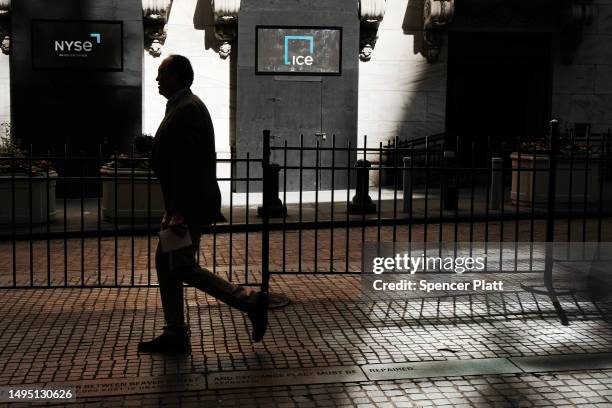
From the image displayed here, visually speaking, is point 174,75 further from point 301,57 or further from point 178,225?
point 301,57

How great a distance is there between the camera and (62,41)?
17.3 m

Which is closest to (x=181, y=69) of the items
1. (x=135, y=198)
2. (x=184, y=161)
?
(x=184, y=161)

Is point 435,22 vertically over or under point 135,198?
over

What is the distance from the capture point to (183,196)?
18.0ft

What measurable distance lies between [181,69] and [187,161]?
676mm

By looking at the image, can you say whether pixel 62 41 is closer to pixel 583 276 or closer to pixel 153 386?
pixel 583 276

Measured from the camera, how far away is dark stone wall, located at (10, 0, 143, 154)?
677 inches

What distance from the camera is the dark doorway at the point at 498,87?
21203 mm

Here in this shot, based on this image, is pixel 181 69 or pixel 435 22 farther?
pixel 435 22

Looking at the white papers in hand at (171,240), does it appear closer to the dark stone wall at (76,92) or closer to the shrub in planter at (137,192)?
the shrub in planter at (137,192)

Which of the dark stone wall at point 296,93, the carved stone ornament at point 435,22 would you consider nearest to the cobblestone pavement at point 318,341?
the dark stone wall at point 296,93

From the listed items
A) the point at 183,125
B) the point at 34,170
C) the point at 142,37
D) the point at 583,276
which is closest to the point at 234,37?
the point at 142,37

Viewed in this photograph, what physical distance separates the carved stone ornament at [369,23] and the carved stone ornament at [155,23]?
4.44 meters

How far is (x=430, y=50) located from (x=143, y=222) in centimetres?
981
